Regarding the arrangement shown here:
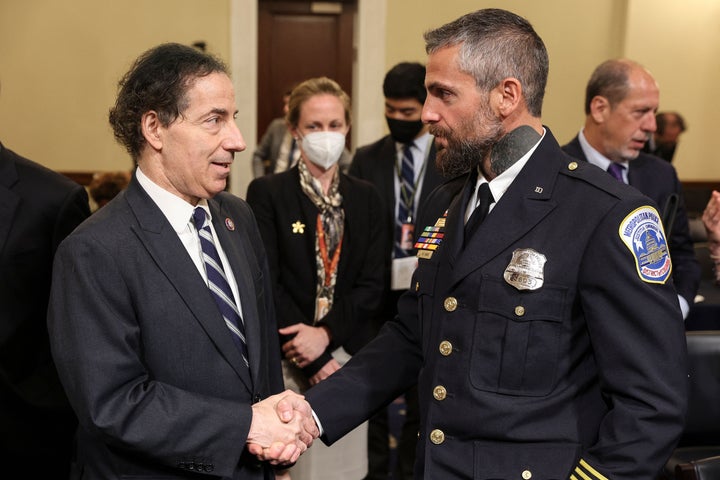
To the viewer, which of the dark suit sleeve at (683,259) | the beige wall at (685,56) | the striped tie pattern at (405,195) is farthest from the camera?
the beige wall at (685,56)

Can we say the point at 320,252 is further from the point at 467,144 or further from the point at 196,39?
the point at 196,39

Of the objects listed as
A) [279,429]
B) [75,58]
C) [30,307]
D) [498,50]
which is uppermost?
[498,50]

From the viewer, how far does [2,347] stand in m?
2.27

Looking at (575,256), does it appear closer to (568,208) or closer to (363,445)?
(568,208)

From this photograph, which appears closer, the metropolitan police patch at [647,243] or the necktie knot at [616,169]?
the metropolitan police patch at [647,243]

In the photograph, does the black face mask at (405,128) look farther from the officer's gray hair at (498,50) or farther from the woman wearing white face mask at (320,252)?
the officer's gray hair at (498,50)

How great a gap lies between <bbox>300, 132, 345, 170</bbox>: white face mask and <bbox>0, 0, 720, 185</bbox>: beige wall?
4404 mm

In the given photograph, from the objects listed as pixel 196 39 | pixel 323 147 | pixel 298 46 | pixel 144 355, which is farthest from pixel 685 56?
pixel 144 355

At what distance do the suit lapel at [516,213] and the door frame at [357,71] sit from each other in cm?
584

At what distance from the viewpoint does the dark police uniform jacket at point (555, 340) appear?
1.64 metres

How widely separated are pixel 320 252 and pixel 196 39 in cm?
492

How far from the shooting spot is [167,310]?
1808mm

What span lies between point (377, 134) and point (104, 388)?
20.2 feet

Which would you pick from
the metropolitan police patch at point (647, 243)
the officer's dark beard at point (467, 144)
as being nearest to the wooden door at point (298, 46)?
the officer's dark beard at point (467, 144)
